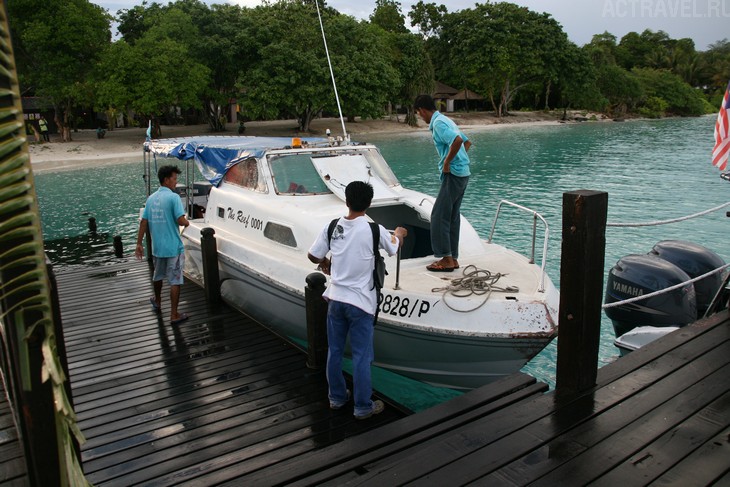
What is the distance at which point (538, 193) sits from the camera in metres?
22.8

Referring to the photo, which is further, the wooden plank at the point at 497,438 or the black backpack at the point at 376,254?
the black backpack at the point at 376,254

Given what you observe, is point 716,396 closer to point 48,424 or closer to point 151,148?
point 48,424

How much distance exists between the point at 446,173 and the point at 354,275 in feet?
7.32

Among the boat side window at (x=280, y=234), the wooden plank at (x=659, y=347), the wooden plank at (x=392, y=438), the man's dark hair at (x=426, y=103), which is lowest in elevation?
the wooden plank at (x=392, y=438)

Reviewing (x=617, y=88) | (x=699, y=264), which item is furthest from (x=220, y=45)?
(x=617, y=88)

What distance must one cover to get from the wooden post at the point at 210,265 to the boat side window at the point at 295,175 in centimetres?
124

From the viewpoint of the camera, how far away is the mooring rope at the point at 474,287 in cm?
582

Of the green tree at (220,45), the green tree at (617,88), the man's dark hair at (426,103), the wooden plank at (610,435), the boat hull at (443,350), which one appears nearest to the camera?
the wooden plank at (610,435)

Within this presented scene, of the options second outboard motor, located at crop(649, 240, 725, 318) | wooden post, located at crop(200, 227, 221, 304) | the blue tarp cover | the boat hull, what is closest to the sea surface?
second outboard motor, located at crop(649, 240, 725, 318)

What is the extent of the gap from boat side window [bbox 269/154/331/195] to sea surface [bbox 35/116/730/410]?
3.02 metres

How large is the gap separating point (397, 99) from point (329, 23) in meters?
12.7

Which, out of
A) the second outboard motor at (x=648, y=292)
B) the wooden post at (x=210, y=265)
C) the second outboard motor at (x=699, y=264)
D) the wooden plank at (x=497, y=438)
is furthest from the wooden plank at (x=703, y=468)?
the wooden post at (x=210, y=265)

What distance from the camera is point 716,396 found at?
377cm

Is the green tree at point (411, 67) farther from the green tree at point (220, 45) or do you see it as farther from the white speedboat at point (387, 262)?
the white speedboat at point (387, 262)
